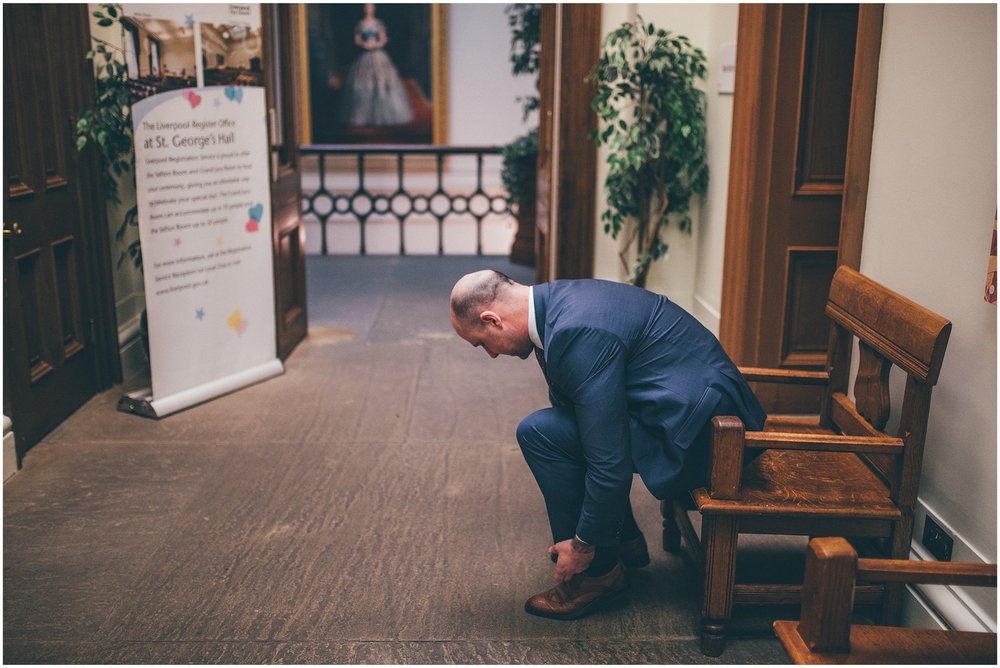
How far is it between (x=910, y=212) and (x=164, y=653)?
2057mm

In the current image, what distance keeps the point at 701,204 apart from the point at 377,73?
666 centimetres

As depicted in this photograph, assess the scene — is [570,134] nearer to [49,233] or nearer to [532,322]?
[49,233]

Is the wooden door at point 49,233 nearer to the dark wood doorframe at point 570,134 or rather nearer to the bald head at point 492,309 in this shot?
the bald head at point 492,309

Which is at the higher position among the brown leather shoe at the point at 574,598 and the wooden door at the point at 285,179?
the wooden door at the point at 285,179

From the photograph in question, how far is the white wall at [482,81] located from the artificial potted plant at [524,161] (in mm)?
3234

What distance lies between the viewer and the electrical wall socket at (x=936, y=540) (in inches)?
86.0

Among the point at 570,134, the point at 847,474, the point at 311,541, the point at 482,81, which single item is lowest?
the point at 311,541

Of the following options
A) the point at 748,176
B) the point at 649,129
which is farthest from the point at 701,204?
the point at 748,176

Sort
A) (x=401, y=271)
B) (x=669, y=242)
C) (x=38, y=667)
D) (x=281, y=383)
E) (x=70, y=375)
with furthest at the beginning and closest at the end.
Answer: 1. (x=401, y=271)
2. (x=669, y=242)
3. (x=281, y=383)
4. (x=70, y=375)
5. (x=38, y=667)

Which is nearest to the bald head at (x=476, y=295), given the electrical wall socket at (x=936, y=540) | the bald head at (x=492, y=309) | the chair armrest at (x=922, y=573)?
the bald head at (x=492, y=309)

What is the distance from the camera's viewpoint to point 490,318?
86.7 inches

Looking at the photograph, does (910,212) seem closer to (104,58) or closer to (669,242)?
(669,242)

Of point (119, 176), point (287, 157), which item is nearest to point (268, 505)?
point (119, 176)

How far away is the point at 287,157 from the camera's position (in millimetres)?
4965
